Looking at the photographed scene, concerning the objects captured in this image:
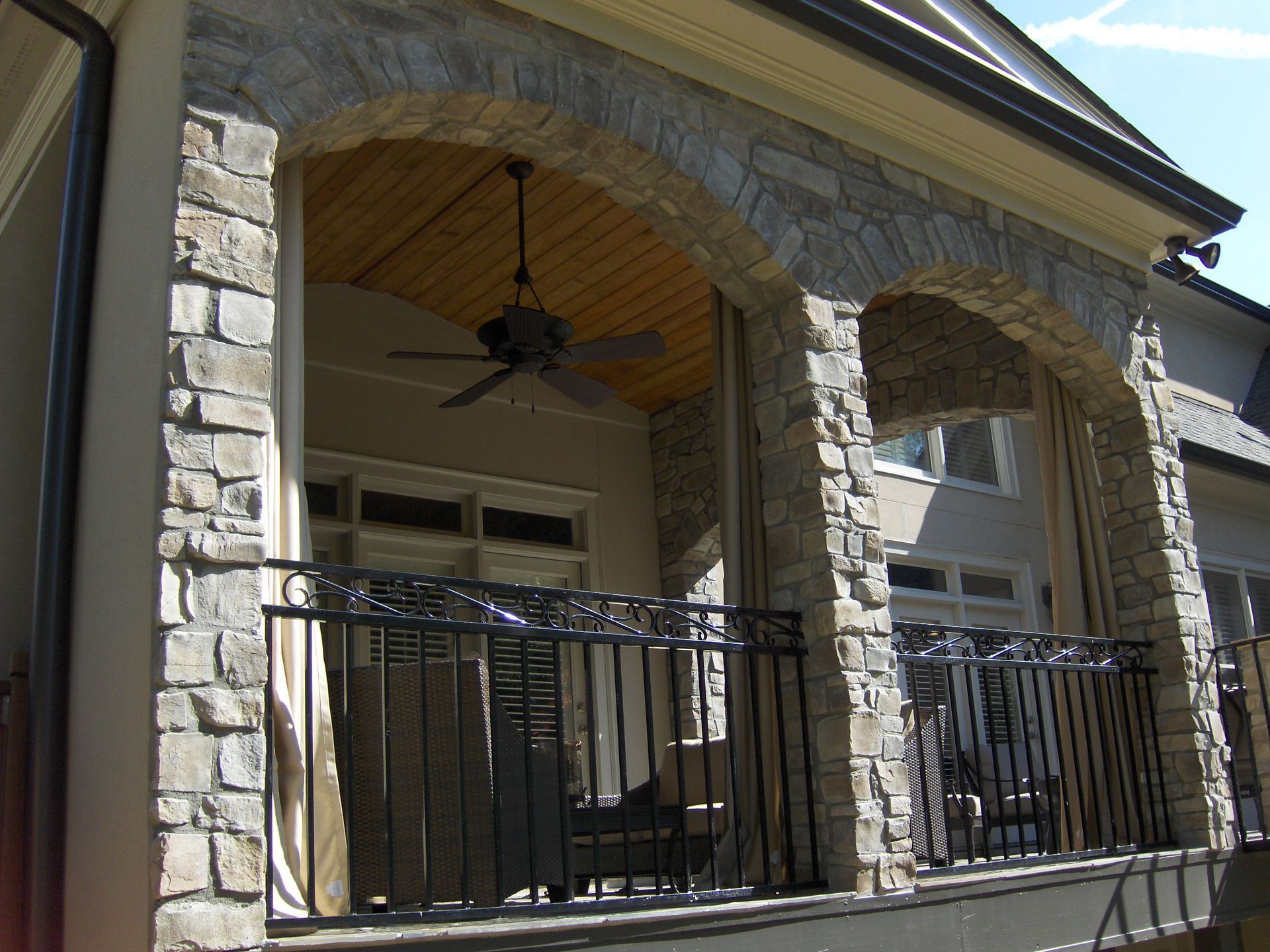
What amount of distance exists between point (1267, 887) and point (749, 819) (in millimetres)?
3200

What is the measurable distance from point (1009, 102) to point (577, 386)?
2659 mm

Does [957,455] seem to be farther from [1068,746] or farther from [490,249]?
[490,249]

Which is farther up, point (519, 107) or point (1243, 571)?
point (519, 107)

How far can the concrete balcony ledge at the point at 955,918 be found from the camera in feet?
11.5

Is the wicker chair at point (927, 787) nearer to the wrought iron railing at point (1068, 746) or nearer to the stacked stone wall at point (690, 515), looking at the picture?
the wrought iron railing at point (1068, 746)

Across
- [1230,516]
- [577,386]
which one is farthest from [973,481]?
[577,386]

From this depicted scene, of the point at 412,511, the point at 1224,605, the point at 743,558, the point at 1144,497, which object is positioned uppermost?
the point at 412,511

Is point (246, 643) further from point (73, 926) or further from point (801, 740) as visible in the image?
point (801, 740)

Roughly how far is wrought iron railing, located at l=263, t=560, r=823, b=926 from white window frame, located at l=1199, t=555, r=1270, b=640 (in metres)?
6.93

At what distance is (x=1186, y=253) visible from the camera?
698 centimetres

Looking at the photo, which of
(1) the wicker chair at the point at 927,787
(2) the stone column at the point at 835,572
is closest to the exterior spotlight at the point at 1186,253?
(2) the stone column at the point at 835,572

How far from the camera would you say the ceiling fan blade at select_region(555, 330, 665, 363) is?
20.0 ft

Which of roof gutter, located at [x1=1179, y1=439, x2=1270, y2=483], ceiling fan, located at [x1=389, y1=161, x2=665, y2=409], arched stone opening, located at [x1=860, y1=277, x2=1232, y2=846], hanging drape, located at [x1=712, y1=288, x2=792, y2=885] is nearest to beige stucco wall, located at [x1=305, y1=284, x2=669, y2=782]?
ceiling fan, located at [x1=389, y1=161, x2=665, y2=409]

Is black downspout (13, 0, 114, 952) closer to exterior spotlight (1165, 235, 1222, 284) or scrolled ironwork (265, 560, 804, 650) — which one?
scrolled ironwork (265, 560, 804, 650)
